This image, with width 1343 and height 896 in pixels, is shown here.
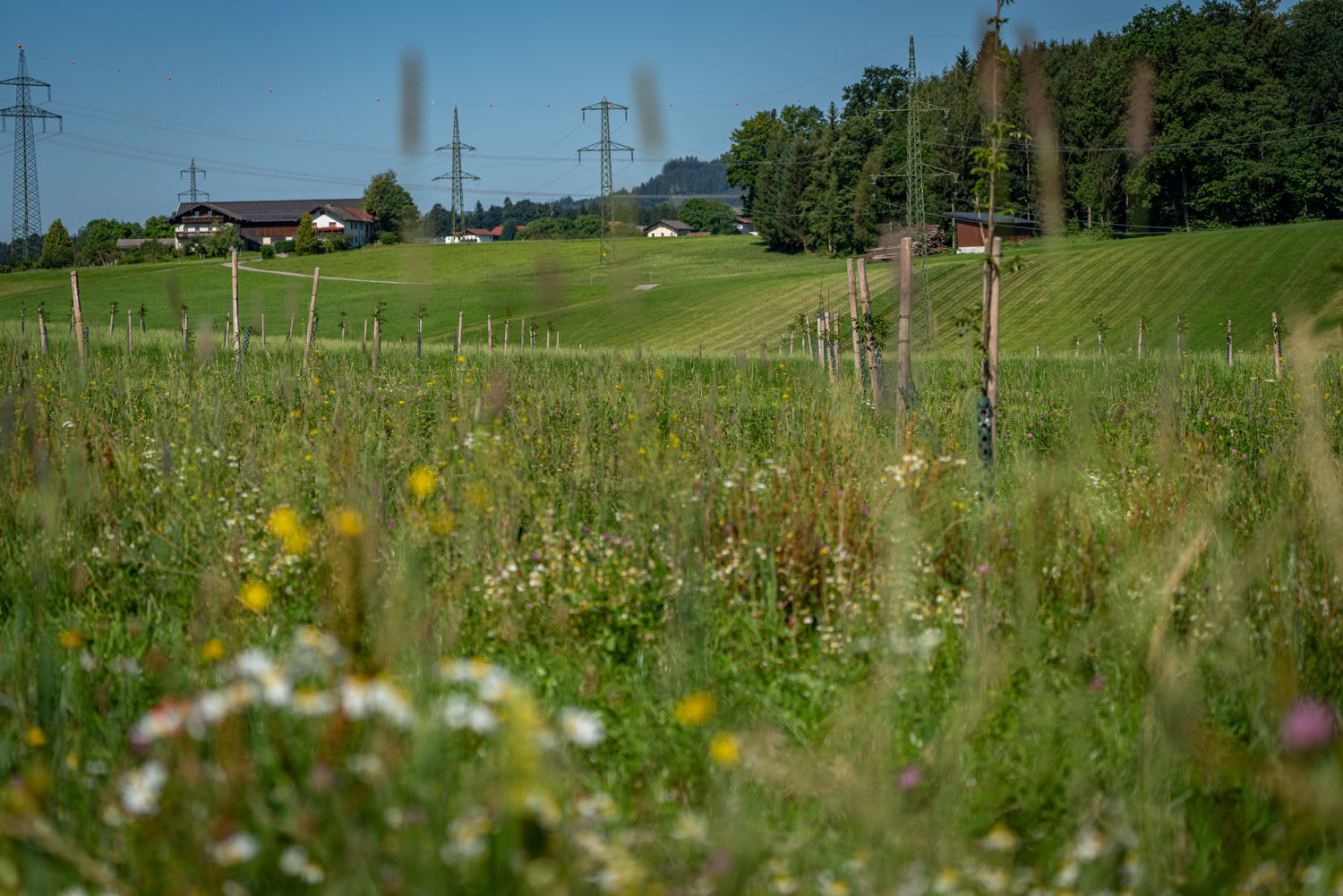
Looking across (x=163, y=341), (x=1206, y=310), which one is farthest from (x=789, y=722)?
(x=1206, y=310)

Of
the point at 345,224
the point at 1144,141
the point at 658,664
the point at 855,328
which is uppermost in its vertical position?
the point at 345,224

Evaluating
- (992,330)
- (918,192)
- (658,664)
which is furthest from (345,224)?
(658,664)

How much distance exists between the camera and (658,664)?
2961mm

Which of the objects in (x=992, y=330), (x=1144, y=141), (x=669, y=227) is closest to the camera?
(x=992, y=330)

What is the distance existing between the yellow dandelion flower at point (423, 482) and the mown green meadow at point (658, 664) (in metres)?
0.07

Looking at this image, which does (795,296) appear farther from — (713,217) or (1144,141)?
(713,217)

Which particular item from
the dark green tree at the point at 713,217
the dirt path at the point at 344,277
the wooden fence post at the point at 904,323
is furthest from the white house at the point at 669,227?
the wooden fence post at the point at 904,323

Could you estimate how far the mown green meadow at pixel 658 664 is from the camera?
1550mm

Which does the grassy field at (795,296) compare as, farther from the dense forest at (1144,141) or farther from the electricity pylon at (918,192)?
the dense forest at (1144,141)

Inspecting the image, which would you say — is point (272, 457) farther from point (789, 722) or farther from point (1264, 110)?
point (1264, 110)

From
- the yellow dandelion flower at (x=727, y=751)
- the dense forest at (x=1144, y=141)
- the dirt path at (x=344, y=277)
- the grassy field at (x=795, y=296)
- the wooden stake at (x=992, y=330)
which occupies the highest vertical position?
the dense forest at (x=1144, y=141)

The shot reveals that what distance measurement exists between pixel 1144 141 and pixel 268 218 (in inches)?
Answer: 3100

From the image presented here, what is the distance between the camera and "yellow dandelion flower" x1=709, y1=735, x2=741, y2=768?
1.78 meters

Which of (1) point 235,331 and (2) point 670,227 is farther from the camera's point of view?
(2) point 670,227
